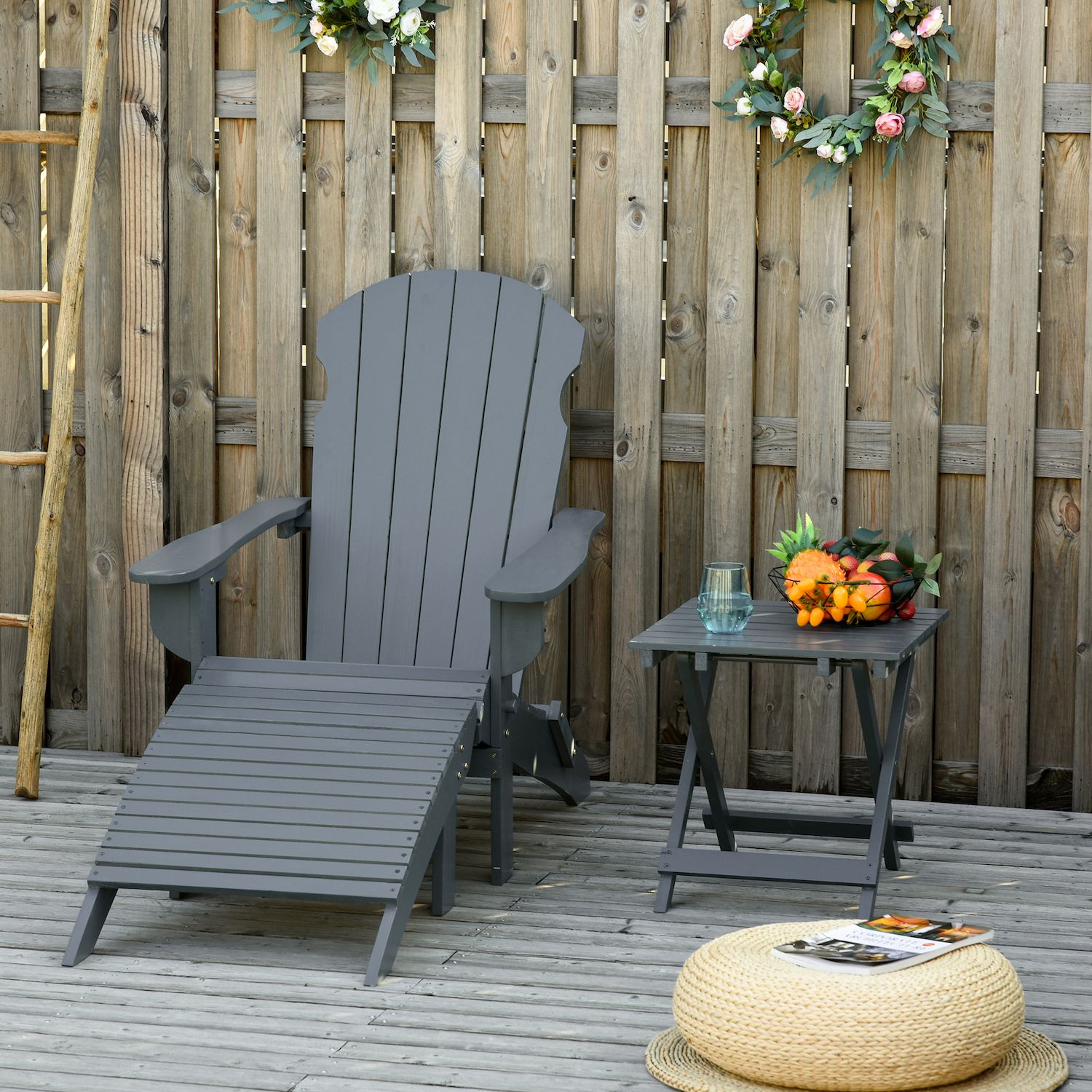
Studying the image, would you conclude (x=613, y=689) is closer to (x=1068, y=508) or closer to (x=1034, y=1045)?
(x=1068, y=508)

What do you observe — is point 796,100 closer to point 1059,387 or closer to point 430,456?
point 1059,387

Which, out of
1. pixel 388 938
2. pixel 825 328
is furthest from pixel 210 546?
pixel 825 328

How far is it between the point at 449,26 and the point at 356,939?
2.17 m

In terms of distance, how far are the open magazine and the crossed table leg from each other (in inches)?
17.3

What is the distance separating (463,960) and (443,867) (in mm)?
235

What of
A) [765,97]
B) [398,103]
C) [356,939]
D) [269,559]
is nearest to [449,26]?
[398,103]

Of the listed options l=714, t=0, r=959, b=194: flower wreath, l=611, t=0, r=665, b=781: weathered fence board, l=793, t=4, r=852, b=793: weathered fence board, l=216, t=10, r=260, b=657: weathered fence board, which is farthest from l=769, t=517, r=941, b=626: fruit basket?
l=216, t=10, r=260, b=657: weathered fence board

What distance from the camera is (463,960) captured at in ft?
8.48

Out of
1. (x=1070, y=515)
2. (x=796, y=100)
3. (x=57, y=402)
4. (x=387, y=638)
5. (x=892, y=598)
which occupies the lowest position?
(x=387, y=638)

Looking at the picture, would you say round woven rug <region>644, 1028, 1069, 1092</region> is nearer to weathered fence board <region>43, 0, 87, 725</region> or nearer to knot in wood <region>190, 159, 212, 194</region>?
weathered fence board <region>43, 0, 87, 725</region>

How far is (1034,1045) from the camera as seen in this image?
2209 mm

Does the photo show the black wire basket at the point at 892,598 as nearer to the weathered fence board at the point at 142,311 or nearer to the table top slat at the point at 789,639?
the table top slat at the point at 789,639

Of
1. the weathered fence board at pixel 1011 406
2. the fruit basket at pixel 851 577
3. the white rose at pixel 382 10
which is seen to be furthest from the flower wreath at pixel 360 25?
the fruit basket at pixel 851 577

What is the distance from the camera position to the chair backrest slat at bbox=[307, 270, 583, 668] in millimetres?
3338
